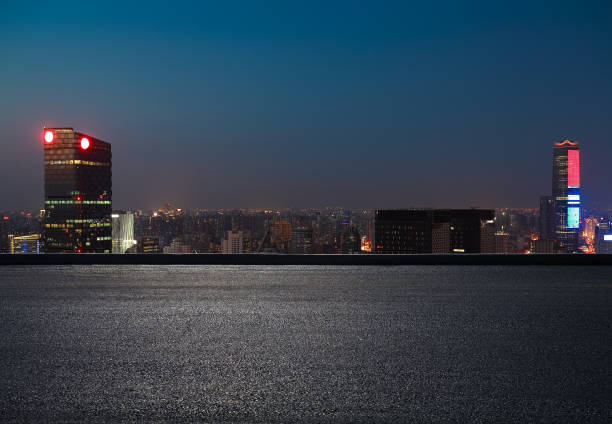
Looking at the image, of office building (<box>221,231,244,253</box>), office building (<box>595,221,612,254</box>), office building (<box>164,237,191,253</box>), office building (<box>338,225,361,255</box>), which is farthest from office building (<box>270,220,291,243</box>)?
office building (<box>595,221,612,254</box>)

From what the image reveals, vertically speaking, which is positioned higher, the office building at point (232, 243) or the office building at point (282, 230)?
the office building at point (282, 230)

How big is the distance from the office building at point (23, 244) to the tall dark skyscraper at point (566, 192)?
486 inches

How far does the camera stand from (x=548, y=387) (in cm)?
370

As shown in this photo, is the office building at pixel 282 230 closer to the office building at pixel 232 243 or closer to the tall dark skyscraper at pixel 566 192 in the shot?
the office building at pixel 232 243

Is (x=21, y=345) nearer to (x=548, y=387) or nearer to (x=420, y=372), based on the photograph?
(x=420, y=372)

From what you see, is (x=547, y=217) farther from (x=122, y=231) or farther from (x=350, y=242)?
(x=122, y=231)

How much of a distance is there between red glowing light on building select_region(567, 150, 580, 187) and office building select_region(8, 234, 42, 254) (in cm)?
1619

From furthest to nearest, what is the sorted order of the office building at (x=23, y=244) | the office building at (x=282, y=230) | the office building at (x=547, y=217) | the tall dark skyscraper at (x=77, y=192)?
the tall dark skyscraper at (x=77, y=192) < the office building at (x=547, y=217) < the office building at (x=282, y=230) < the office building at (x=23, y=244)

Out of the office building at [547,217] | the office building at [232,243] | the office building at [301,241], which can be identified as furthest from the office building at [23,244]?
the office building at [547,217]

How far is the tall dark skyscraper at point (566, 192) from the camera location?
42.7 feet

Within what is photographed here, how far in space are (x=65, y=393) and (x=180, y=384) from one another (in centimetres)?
83

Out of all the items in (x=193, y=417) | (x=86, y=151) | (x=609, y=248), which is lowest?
(x=193, y=417)

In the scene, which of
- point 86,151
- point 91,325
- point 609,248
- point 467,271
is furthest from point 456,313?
point 86,151

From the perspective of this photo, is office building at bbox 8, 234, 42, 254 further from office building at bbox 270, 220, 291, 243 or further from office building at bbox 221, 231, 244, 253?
office building at bbox 270, 220, 291, 243
